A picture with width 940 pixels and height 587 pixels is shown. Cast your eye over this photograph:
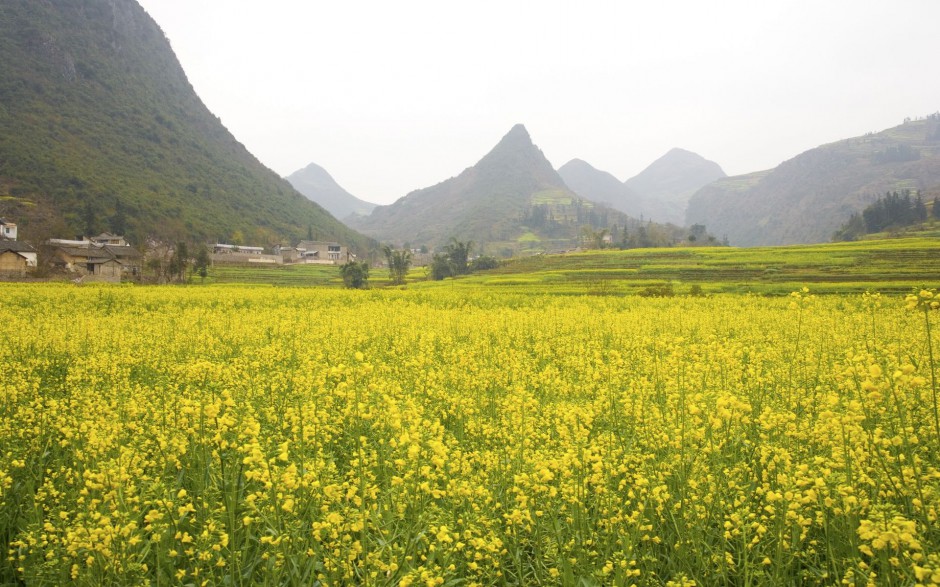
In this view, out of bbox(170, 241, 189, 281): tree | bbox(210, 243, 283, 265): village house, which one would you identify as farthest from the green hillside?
bbox(210, 243, 283, 265): village house

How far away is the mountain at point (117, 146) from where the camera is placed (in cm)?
7519

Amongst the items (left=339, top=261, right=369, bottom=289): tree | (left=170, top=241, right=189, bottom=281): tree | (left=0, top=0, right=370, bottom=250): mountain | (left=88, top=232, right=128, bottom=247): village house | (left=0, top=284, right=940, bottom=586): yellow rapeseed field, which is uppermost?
(left=0, top=0, right=370, bottom=250): mountain

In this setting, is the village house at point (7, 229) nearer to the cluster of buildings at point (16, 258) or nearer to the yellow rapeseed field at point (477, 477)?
the cluster of buildings at point (16, 258)

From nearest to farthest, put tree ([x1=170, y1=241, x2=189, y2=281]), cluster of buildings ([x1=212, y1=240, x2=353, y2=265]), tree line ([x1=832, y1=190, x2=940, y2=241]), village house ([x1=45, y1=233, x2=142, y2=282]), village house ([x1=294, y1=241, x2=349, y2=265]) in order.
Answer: tree ([x1=170, y1=241, x2=189, y2=281]) → village house ([x1=45, y1=233, x2=142, y2=282]) → cluster of buildings ([x1=212, y1=240, x2=353, y2=265]) → tree line ([x1=832, y1=190, x2=940, y2=241]) → village house ([x1=294, y1=241, x2=349, y2=265])

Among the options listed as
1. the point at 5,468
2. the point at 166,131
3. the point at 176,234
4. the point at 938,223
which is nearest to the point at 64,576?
the point at 5,468

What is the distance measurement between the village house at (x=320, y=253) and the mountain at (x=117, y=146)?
28.8ft

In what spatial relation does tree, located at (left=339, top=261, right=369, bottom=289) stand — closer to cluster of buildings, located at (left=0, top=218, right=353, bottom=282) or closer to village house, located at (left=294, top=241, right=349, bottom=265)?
cluster of buildings, located at (left=0, top=218, right=353, bottom=282)

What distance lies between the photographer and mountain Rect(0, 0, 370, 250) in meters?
75.2

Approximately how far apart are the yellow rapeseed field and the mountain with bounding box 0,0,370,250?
82.6 meters

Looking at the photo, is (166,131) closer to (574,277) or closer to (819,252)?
(574,277)

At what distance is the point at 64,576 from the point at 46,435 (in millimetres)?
3007

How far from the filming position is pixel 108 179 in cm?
8419

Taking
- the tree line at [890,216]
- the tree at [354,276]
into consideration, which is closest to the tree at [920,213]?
the tree line at [890,216]

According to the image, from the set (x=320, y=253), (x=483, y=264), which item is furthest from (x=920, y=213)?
(x=320, y=253)
